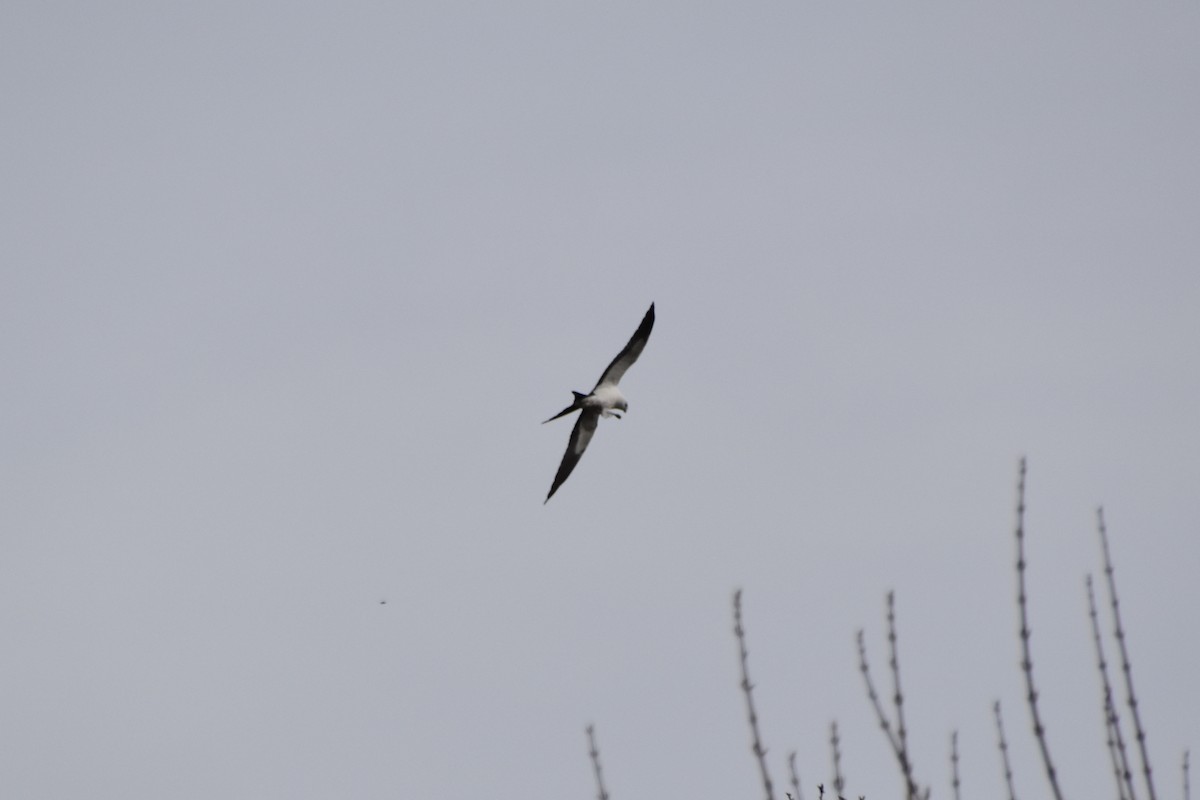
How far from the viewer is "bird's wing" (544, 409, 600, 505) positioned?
3547 centimetres

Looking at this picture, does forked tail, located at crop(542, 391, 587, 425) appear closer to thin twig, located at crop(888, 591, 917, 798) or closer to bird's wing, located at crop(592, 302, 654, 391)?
bird's wing, located at crop(592, 302, 654, 391)

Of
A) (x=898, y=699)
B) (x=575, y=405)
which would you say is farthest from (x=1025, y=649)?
(x=575, y=405)

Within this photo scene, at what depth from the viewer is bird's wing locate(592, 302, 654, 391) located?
34312 millimetres

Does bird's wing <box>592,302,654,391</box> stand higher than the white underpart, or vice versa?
bird's wing <box>592,302,654,391</box>

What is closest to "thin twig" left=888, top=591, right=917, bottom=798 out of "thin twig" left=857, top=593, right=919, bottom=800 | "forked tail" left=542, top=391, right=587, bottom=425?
"thin twig" left=857, top=593, right=919, bottom=800

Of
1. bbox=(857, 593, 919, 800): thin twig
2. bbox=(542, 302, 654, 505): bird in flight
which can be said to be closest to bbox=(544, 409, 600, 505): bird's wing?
bbox=(542, 302, 654, 505): bird in flight

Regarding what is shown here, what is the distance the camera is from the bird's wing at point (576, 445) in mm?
35469

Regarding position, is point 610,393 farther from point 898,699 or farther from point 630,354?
point 898,699

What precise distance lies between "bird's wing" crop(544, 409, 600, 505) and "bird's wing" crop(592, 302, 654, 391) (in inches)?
43.0

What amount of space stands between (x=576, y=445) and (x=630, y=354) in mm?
3140

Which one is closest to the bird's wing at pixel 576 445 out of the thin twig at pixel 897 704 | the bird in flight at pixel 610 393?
the bird in flight at pixel 610 393

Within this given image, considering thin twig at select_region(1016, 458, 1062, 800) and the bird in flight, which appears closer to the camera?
thin twig at select_region(1016, 458, 1062, 800)

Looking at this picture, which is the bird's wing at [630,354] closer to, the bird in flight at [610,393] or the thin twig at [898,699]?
the bird in flight at [610,393]

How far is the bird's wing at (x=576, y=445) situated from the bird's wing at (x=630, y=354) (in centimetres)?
109
